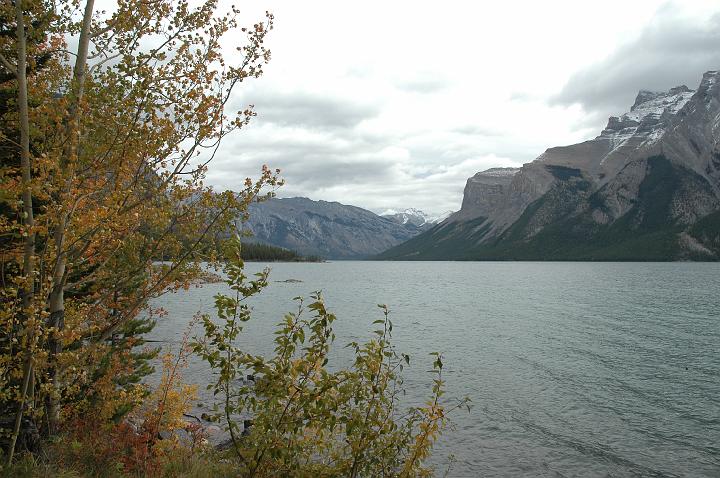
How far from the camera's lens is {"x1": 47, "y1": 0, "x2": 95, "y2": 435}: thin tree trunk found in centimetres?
821

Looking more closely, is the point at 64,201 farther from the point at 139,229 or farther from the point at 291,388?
the point at 291,388

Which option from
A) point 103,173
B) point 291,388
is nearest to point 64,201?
point 103,173

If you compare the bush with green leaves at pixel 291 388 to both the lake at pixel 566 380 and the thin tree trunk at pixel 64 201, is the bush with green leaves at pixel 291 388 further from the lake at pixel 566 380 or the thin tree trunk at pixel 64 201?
the thin tree trunk at pixel 64 201

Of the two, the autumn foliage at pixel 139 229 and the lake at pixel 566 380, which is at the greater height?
the autumn foliage at pixel 139 229

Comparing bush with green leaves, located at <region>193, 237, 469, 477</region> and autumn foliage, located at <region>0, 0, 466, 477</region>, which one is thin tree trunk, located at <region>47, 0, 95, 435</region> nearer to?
autumn foliage, located at <region>0, 0, 466, 477</region>

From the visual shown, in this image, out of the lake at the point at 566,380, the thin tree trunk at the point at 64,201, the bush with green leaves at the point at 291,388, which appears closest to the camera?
the thin tree trunk at the point at 64,201

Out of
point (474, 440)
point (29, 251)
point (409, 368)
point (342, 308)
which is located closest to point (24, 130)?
point (29, 251)

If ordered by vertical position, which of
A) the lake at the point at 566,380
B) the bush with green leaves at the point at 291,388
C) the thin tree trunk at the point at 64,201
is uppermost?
the thin tree trunk at the point at 64,201

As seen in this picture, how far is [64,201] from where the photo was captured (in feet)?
26.5

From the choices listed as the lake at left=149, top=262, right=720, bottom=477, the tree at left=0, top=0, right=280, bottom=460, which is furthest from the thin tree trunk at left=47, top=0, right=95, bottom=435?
the lake at left=149, top=262, right=720, bottom=477

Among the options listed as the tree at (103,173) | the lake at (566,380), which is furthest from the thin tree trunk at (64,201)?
the lake at (566,380)

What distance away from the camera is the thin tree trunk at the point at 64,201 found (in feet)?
26.9

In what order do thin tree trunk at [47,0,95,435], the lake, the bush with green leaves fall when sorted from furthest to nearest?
1. the lake
2. the bush with green leaves
3. thin tree trunk at [47,0,95,435]

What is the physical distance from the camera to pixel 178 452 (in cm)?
1541
